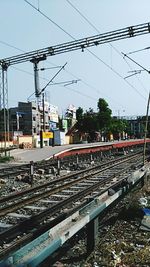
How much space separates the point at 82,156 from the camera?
31.7 meters

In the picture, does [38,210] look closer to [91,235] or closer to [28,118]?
[91,235]

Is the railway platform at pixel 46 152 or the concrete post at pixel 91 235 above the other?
the concrete post at pixel 91 235

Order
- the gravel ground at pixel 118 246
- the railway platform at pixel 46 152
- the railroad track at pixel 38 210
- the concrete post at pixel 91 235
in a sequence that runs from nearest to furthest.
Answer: the gravel ground at pixel 118 246 → the concrete post at pixel 91 235 → the railroad track at pixel 38 210 → the railway platform at pixel 46 152

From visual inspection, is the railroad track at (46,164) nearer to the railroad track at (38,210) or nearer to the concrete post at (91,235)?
the railroad track at (38,210)

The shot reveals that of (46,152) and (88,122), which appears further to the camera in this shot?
(88,122)

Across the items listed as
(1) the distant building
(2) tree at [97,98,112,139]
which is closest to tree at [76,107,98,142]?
(2) tree at [97,98,112,139]

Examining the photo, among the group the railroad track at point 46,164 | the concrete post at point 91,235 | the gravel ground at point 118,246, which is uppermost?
the concrete post at point 91,235

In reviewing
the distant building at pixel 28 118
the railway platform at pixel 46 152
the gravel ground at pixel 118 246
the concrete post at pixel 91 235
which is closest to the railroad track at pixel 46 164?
the railway platform at pixel 46 152

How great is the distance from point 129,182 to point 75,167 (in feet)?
44.4

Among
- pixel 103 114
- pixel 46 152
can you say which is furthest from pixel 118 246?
pixel 103 114

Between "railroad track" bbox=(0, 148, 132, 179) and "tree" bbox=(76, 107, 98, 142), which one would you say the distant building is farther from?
"railroad track" bbox=(0, 148, 132, 179)

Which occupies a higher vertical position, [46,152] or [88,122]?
[88,122]

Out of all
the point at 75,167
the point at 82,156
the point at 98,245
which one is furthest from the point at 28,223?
the point at 82,156

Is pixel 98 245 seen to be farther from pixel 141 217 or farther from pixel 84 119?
pixel 84 119
